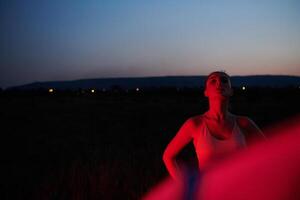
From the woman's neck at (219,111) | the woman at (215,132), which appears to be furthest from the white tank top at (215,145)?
the woman's neck at (219,111)

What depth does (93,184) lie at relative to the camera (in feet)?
17.5

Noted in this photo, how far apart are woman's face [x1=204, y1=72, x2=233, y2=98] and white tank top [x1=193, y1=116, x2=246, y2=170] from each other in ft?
0.73

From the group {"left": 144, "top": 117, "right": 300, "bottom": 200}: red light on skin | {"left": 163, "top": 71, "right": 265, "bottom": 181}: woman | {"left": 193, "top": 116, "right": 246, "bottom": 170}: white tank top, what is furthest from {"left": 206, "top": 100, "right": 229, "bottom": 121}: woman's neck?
{"left": 144, "top": 117, "right": 300, "bottom": 200}: red light on skin

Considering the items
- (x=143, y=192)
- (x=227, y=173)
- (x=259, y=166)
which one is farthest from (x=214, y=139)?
(x=143, y=192)

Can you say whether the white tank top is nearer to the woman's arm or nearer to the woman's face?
the woman's arm

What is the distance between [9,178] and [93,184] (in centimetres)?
474

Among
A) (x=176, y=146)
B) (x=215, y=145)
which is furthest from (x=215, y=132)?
(x=176, y=146)

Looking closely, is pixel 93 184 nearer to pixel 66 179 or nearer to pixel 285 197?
pixel 66 179

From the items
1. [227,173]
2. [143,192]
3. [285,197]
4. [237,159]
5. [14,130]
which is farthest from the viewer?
[14,130]

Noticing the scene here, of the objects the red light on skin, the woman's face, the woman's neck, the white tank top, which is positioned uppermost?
the woman's face

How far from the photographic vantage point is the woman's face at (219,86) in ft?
8.71

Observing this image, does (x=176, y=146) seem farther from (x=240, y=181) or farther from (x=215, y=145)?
(x=240, y=181)

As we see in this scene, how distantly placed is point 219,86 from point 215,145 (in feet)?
1.26

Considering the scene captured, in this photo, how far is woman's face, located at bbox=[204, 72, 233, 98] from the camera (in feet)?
8.71
